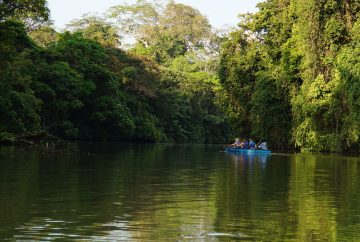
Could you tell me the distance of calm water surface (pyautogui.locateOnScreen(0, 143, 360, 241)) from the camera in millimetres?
10250

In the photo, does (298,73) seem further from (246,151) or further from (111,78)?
(111,78)

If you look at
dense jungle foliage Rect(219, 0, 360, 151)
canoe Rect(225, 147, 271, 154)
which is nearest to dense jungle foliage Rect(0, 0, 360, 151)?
dense jungle foliage Rect(219, 0, 360, 151)

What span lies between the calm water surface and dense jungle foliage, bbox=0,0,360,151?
17.8 metres

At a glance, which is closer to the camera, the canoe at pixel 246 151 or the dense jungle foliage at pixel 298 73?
the canoe at pixel 246 151

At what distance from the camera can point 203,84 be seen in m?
98.1

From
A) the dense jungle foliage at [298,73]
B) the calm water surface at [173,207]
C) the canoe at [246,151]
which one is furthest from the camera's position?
the dense jungle foliage at [298,73]

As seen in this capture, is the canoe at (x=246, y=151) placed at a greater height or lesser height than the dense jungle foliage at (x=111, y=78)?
lesser

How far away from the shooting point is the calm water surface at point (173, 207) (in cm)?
1025

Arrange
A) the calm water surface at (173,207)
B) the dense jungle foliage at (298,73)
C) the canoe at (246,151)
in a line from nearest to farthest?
the calm water surface at (173,207)
the canoe at (246,151)
the dense jungle foliage at (298,73)

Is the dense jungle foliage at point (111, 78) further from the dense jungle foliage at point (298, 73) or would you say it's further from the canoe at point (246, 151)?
the canoe at point (246, 151)

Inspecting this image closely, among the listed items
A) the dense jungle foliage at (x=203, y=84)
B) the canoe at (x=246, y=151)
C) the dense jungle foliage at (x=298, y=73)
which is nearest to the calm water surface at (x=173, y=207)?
the dense jungle foliage at (x=203, y=84)

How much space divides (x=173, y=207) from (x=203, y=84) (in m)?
85.0

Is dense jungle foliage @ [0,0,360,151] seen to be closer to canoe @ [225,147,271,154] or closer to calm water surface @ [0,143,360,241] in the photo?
canoe @ [225,147,271,154]

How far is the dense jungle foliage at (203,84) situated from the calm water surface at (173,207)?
1779 cm
